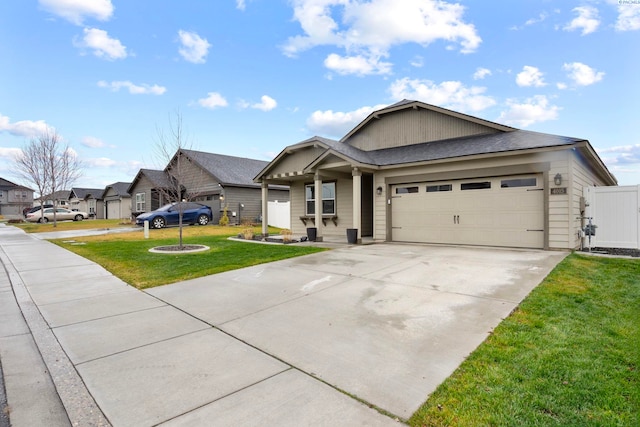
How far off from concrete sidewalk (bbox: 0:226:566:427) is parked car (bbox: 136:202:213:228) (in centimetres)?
1343

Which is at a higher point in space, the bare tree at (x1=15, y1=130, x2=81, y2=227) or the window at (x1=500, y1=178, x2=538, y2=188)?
the bare tree at (x1=15, y1=130, x2=81, y2=227)

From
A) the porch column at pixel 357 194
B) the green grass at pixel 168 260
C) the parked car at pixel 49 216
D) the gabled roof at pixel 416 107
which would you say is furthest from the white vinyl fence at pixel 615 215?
the parked car at pixel 49 216

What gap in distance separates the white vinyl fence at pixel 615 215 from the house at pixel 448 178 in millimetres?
515

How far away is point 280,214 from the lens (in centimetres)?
2152

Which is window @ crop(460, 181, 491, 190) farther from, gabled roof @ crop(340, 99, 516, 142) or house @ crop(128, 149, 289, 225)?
house @ crop(128, 149, 289, 225)

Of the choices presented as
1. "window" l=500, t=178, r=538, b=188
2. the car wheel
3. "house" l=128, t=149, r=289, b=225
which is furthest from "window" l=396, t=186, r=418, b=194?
the car wheel

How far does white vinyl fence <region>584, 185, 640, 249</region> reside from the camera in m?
8.91

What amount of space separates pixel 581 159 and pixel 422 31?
22.9 ft

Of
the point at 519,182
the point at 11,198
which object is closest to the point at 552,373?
the point at 519,182

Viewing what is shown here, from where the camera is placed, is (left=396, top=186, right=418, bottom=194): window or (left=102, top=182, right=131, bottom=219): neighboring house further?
(left=102, top=182, right=131, bottom=219): neighboring house

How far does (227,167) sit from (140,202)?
1018 cm

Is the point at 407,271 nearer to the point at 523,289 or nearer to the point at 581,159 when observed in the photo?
the point at 523,289

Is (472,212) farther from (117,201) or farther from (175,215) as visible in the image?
(117,201)

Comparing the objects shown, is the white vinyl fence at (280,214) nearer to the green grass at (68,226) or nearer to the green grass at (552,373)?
the green grass at (68,226)
